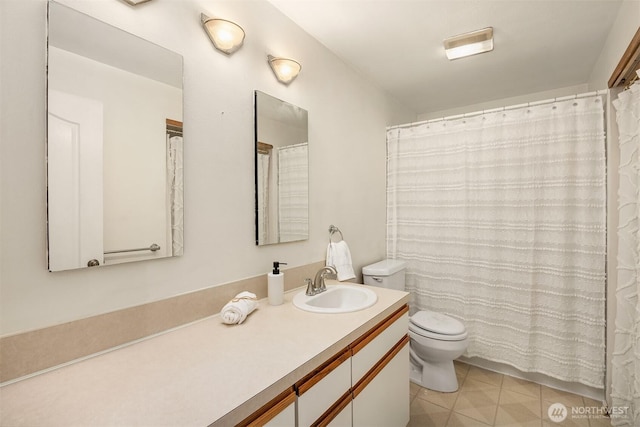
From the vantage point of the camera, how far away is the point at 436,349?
2.09m

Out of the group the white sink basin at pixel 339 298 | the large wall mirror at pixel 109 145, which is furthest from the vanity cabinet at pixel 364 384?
the large wall mirror at pixel 109 145

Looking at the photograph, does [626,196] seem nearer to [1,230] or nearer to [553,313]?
[553,313]

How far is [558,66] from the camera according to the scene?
240 cm

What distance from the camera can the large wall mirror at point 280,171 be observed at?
5.14ft

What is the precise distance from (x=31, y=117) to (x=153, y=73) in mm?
420

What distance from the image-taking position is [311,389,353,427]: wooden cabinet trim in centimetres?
102

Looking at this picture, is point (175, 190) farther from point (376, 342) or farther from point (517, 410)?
point (517, 410)

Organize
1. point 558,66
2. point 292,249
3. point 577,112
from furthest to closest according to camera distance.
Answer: point 558,66
point 577,112
point 292,249

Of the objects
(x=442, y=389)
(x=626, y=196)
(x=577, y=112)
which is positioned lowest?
(x=442, y=389)

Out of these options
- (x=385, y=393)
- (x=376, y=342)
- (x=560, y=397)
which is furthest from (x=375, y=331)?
(x=560, y=397)

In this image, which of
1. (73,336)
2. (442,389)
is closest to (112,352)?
(73,336)

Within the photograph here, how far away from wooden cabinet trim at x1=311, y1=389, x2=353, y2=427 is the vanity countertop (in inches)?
7.8

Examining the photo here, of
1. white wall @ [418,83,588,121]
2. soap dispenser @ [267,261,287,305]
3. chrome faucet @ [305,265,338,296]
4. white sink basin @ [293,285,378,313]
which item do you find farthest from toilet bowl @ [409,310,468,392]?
white wall @ [418,83,588,121]

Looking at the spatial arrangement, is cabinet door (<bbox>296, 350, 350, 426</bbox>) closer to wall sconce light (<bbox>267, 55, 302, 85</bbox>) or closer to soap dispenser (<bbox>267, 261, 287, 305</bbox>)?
soap dispenser (<bbox>267, 261, 287, 305</bbox>)
